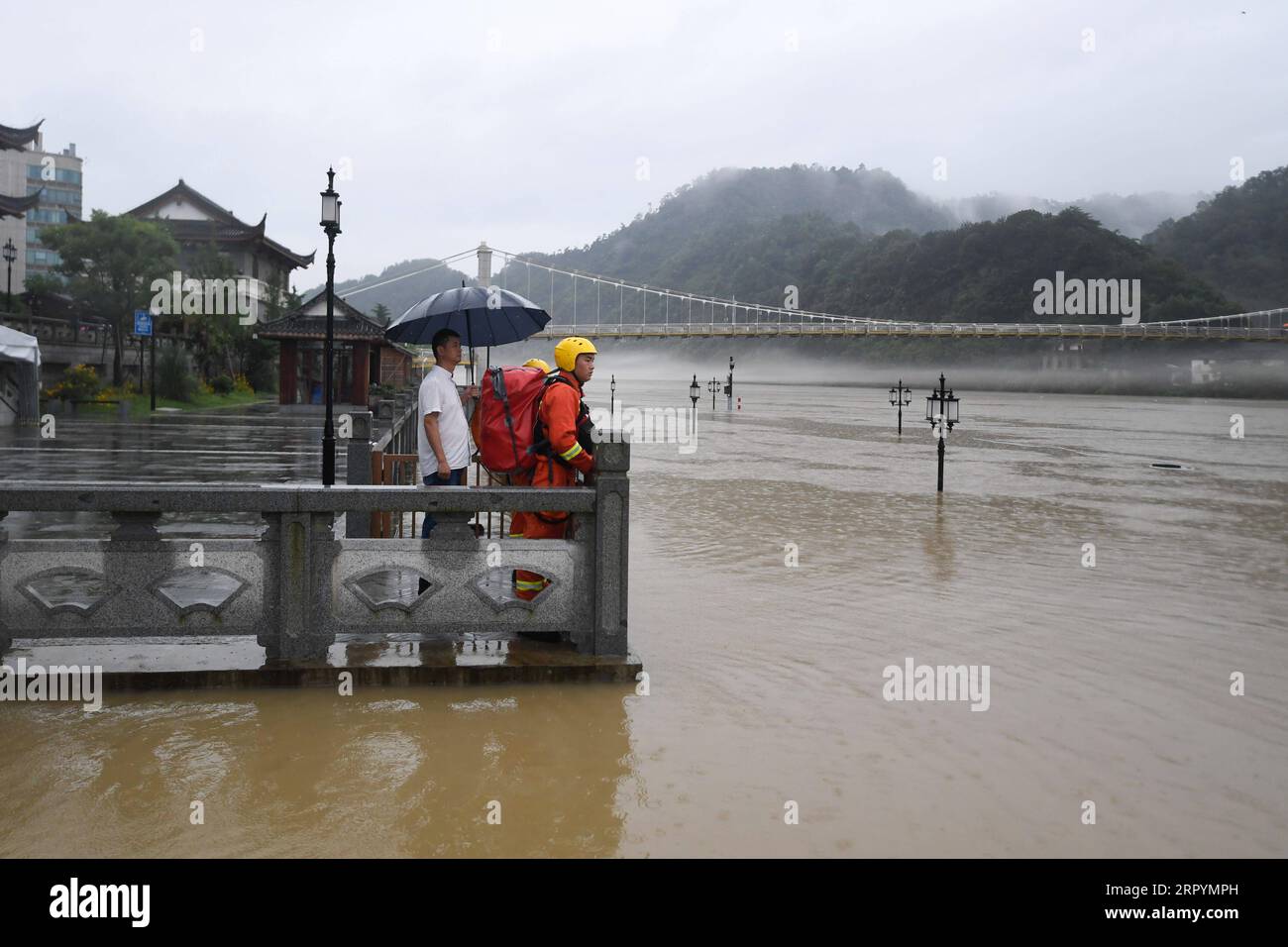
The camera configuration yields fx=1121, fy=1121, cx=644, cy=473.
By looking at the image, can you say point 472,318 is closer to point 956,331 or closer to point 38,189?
point 38,189

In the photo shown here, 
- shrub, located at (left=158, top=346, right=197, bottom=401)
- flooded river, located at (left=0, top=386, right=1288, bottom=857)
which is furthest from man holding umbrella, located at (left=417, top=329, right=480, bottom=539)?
shrub, located at (left=158, top=346, right=197, bottom=401)

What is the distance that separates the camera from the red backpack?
20.2 ft

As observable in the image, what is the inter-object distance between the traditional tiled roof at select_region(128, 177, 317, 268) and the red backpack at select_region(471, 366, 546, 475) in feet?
172

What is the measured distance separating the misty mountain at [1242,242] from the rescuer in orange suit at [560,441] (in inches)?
4320

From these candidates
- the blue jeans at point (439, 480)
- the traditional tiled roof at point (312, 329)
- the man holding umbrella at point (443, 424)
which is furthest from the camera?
the traditional tiled roof at point (312, 329)

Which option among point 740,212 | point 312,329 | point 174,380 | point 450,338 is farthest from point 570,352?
point 740,212

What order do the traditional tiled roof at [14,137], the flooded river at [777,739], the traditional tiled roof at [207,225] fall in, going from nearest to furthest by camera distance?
the flooded river at [777,739] < the traditional tiled roof at [14,137] < the traditional tiled roof at [207,225]

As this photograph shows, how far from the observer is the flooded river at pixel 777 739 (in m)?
4.13

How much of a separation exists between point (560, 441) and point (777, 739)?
1.91 m

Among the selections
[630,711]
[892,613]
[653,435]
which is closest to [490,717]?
[630,711]

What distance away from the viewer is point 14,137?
3659 cm

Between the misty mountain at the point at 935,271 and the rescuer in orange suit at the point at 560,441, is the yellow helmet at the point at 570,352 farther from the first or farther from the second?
the misty mountain at the point at 935,271

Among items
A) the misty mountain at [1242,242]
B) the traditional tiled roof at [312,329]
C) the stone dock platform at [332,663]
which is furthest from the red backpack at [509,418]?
the misty mountain at [1242,242]
